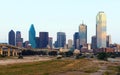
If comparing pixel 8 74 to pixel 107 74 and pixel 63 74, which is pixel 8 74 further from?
pixel 107 74

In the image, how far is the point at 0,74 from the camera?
68250mm

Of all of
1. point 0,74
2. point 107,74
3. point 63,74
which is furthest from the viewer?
point 107,74

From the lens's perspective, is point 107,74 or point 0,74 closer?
point 0,74

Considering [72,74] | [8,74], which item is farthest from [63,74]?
[8,74]

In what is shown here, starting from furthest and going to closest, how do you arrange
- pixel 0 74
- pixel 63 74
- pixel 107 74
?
pixel 107 74
pixel 63 74
pixel 0 74

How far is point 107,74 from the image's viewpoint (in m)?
79.2

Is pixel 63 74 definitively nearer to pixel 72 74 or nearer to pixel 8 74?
pixel 72 74

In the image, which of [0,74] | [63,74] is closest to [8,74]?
[0,74]

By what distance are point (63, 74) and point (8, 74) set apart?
10953mm

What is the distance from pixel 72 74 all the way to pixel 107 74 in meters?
8.53

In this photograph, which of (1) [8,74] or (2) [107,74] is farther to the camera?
(2) [107,74]

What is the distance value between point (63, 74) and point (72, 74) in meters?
2.56

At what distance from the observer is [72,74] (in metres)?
75.1

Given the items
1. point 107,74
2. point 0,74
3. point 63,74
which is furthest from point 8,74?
point 107,74
